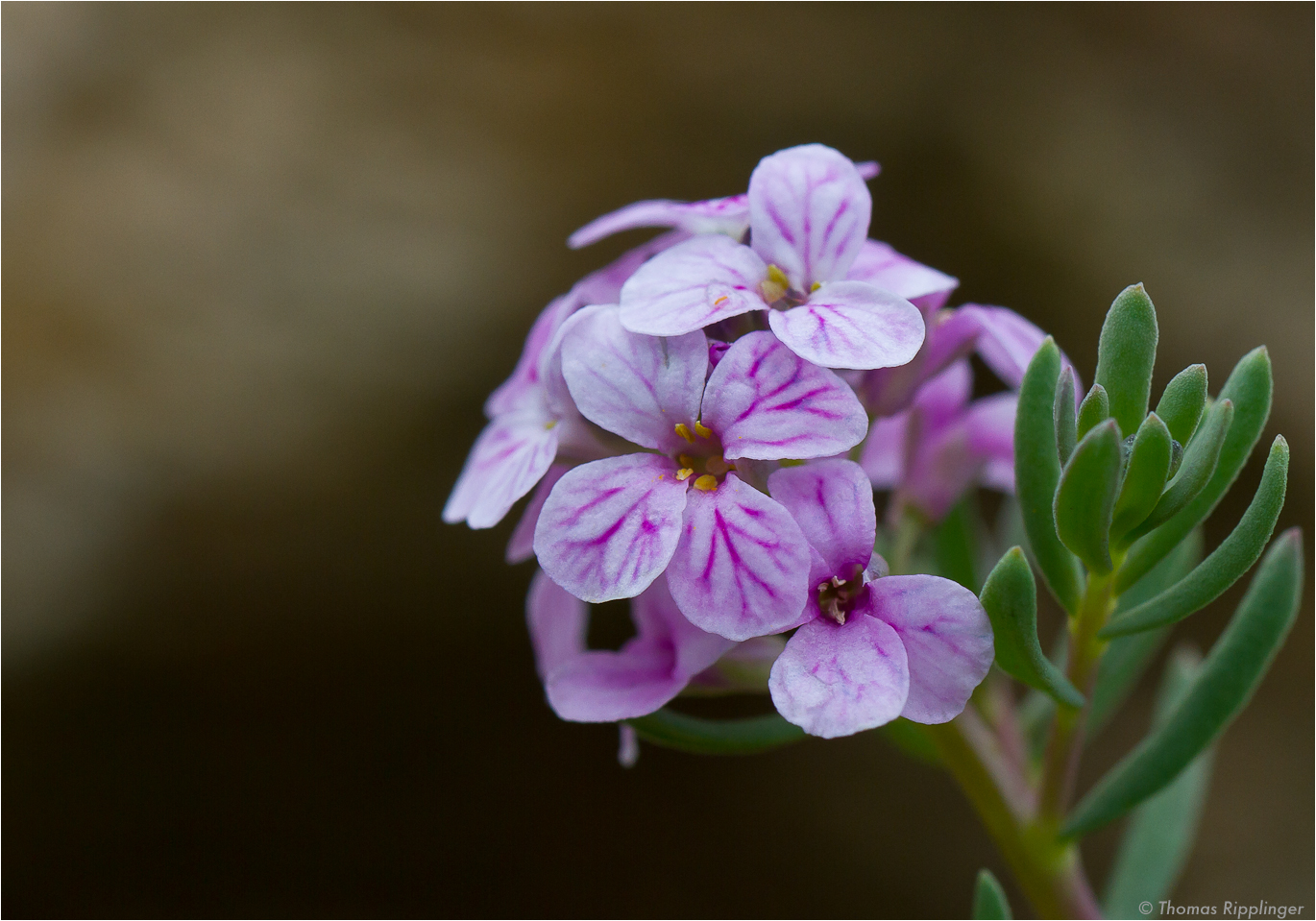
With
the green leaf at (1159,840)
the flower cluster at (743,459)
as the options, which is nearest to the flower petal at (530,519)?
the flower cluster at (743,459)

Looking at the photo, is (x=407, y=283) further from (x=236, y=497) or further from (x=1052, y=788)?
(x=1052, y=788)

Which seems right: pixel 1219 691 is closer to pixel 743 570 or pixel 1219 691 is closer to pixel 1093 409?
pixel 1093 409

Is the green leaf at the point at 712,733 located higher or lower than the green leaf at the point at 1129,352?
lower

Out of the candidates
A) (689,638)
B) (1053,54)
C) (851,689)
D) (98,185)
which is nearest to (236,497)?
(98,185)

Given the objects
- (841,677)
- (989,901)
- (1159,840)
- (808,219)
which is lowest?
(1159,840)

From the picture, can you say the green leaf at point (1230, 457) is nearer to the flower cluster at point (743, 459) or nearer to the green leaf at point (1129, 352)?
the green leaf at point (1129, 352)

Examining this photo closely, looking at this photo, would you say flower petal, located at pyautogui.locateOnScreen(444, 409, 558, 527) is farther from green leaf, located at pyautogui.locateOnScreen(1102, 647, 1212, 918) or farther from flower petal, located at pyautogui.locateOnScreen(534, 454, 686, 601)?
green leaf, located at pyautogui.locateOnScreen(1102, 647, 1212, 918)

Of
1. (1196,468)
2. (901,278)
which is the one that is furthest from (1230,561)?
(901,278)
